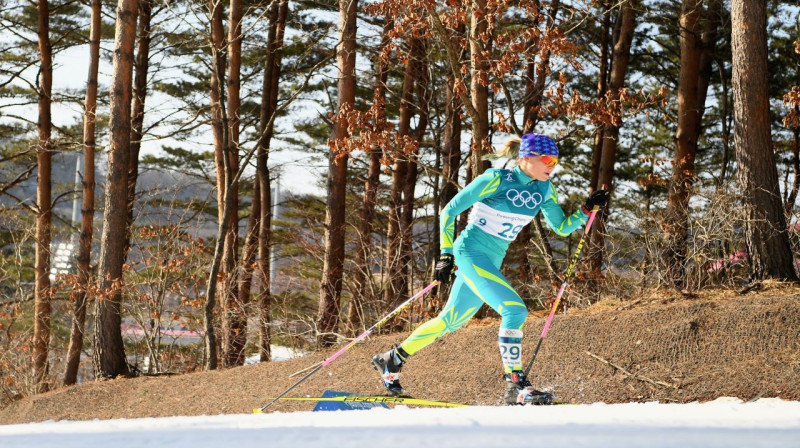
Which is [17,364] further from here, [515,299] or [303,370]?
[515,299]

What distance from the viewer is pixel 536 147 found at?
542 cm

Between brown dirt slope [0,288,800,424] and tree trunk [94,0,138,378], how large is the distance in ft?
7.32

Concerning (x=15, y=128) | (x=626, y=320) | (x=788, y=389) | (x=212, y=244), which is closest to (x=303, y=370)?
(x=626, y=320)

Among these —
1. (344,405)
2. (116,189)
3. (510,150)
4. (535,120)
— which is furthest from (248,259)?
(510,150)

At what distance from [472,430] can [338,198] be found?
10602 millimetres

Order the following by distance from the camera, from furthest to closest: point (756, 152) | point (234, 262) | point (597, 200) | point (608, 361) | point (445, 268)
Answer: point (234, 262), point (756, 152), point (608, 361), point (597, 200), point (445, 268)

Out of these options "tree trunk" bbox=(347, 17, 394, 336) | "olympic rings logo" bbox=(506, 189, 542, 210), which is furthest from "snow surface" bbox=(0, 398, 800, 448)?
"tree trunk" bbox=(347, 17, 394, 336)

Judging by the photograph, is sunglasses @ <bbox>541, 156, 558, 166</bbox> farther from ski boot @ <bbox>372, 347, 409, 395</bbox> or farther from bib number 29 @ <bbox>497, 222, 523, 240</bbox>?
ski boot @ <bbox>372, 347, 409, 395</bbox>

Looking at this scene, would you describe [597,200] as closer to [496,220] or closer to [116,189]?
[496,220]

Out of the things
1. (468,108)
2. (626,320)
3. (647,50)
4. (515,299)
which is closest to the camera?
(515,299)

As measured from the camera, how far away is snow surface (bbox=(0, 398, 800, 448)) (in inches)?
123

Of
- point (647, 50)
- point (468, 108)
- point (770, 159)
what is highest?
point (647, 50)

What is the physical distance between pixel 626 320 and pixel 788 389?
1.97m

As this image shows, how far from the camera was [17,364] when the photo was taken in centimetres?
1788
